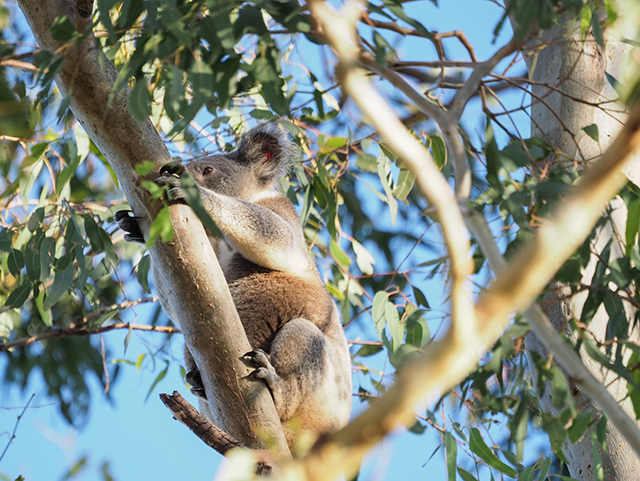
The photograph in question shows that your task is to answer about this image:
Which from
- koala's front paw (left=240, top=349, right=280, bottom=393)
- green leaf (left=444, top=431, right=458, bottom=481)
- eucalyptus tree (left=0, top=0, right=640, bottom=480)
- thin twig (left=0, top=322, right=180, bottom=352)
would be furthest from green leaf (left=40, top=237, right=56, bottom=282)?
green leaf (left=444, top=431, right=458, bottom=481)

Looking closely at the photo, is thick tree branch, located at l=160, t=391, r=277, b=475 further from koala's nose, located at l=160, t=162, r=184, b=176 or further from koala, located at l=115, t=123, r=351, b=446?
koala's nose, located at l=160, t=162, r=184, b=176

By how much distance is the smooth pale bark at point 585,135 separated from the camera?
2.01 meters

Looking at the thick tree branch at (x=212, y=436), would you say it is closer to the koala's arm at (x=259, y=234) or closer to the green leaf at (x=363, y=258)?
the koala's arm at (x=259, y=234)

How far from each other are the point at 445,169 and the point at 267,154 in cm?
115

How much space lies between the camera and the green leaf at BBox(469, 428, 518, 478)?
2.04 metres

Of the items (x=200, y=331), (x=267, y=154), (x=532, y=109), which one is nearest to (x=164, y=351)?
(x=267, y=154)

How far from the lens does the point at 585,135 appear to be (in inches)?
89.4

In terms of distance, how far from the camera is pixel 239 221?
235cm

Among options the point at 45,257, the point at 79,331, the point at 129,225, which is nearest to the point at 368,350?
the point at 79,331

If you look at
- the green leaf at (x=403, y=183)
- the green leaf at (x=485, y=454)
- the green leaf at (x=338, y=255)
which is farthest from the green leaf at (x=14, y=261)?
the green leaf at (x=485, y=454)

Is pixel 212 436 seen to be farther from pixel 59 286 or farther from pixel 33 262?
pixel 33 262

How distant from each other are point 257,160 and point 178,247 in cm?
154

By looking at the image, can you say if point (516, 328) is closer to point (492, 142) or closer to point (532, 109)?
point (492, 142)

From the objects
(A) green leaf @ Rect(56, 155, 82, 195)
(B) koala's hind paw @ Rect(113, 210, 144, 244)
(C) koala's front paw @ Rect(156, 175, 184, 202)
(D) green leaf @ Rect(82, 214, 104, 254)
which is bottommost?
(C) koala's front paw @ Rect(156, 175, 184, 202)
